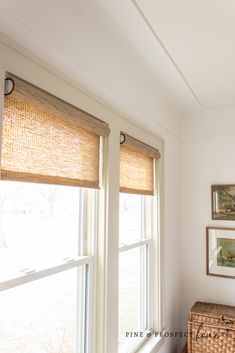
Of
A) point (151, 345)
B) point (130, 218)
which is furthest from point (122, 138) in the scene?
point (151, 345)

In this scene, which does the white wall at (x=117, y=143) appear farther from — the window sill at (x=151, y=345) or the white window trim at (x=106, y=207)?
the window sill at (x=151, y=345)

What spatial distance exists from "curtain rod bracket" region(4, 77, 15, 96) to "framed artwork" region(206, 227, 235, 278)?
2192 mm

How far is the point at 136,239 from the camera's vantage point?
6.74 feet

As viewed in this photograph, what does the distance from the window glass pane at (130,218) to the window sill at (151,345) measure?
716mm

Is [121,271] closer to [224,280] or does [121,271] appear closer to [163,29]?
[224,280]

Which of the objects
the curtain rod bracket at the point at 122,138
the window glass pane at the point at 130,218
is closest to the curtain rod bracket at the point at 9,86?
the curtain rod bracket at the point at 122,138

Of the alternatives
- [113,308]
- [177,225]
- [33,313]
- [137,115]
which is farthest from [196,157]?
[33,313]

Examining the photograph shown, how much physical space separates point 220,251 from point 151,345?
1.02 metres

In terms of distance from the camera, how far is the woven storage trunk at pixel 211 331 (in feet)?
6.90

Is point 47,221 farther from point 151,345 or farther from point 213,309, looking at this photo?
point 213,309

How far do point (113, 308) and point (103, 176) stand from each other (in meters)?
0.70

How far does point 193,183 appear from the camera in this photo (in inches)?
108

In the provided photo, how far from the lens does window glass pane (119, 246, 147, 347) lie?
5.98 ft

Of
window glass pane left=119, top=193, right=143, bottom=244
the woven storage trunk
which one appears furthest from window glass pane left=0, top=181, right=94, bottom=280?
the woven storage trunk
